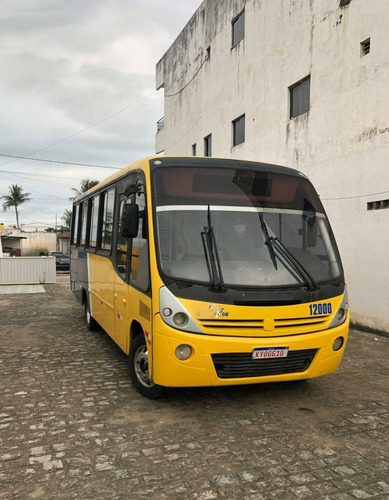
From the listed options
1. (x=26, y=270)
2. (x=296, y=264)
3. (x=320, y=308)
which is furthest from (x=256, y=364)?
(x=26, y=270)

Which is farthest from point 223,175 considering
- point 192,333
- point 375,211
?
point 375,211

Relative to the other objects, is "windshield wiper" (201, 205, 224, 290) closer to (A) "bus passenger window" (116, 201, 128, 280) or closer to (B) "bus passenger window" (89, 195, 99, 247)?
(A) "bus passenger window" (116, 201, 128, 280)

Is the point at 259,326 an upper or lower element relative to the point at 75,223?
lower

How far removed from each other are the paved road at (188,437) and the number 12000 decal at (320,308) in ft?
3.53

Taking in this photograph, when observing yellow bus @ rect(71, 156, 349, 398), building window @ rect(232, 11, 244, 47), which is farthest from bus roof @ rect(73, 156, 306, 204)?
building window @ rect(232, 11, 244, 47)

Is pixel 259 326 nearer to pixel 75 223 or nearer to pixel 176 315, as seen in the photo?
pixel 176 315

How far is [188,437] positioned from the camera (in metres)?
3.78

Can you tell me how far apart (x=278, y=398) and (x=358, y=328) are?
16.0 ft

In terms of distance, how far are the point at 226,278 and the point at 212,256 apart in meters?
0.27

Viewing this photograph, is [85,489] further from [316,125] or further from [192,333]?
[316,125]

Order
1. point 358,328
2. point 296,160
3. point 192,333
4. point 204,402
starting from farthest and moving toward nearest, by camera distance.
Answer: point 296,160
point 358,328
point 204,402
point 192,333

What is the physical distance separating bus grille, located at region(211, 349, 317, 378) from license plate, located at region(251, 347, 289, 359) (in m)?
0.05

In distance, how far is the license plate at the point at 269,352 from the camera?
13.4ft

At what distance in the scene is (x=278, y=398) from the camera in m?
4.75
